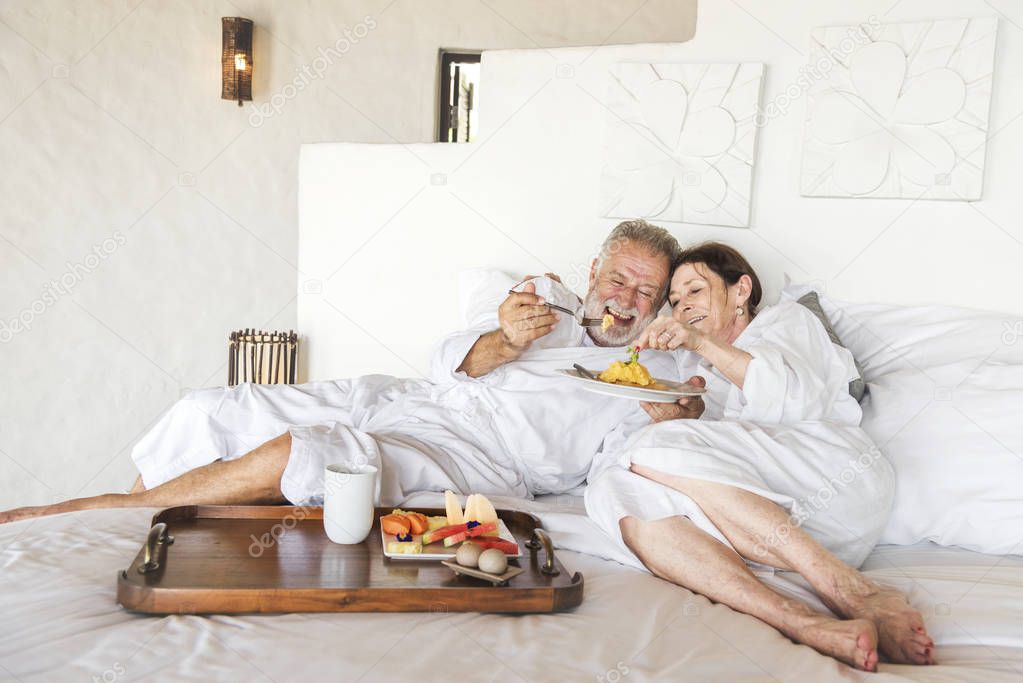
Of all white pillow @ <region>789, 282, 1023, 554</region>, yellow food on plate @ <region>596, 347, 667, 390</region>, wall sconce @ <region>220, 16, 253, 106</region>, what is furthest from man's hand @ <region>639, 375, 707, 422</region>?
wall sconce @ <region>220, 16, 253, 106</region>

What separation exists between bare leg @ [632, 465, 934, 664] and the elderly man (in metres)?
0.61

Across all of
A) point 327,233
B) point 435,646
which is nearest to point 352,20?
point 327,233

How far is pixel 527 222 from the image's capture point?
3484mm

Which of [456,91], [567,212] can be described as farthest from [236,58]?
[567,212]

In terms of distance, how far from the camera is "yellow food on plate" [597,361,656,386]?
2.19m

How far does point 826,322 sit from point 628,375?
0.81m

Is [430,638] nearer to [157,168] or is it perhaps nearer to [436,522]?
[436,522]

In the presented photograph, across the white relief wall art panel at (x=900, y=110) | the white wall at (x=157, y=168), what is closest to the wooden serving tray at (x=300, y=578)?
the white relief wall art panel at (x=900, y=110)

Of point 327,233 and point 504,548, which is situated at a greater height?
point 327,233

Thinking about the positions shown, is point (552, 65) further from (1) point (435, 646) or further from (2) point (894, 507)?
(1) point (435, 646)

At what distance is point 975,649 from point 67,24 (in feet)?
14.6

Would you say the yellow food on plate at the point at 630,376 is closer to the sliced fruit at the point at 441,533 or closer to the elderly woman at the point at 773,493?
the elderly woman at the point at 773,493

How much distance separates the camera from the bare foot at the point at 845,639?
1.51 metres

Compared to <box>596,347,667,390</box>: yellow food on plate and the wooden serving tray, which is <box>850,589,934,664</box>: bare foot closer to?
the wooden serving tray
